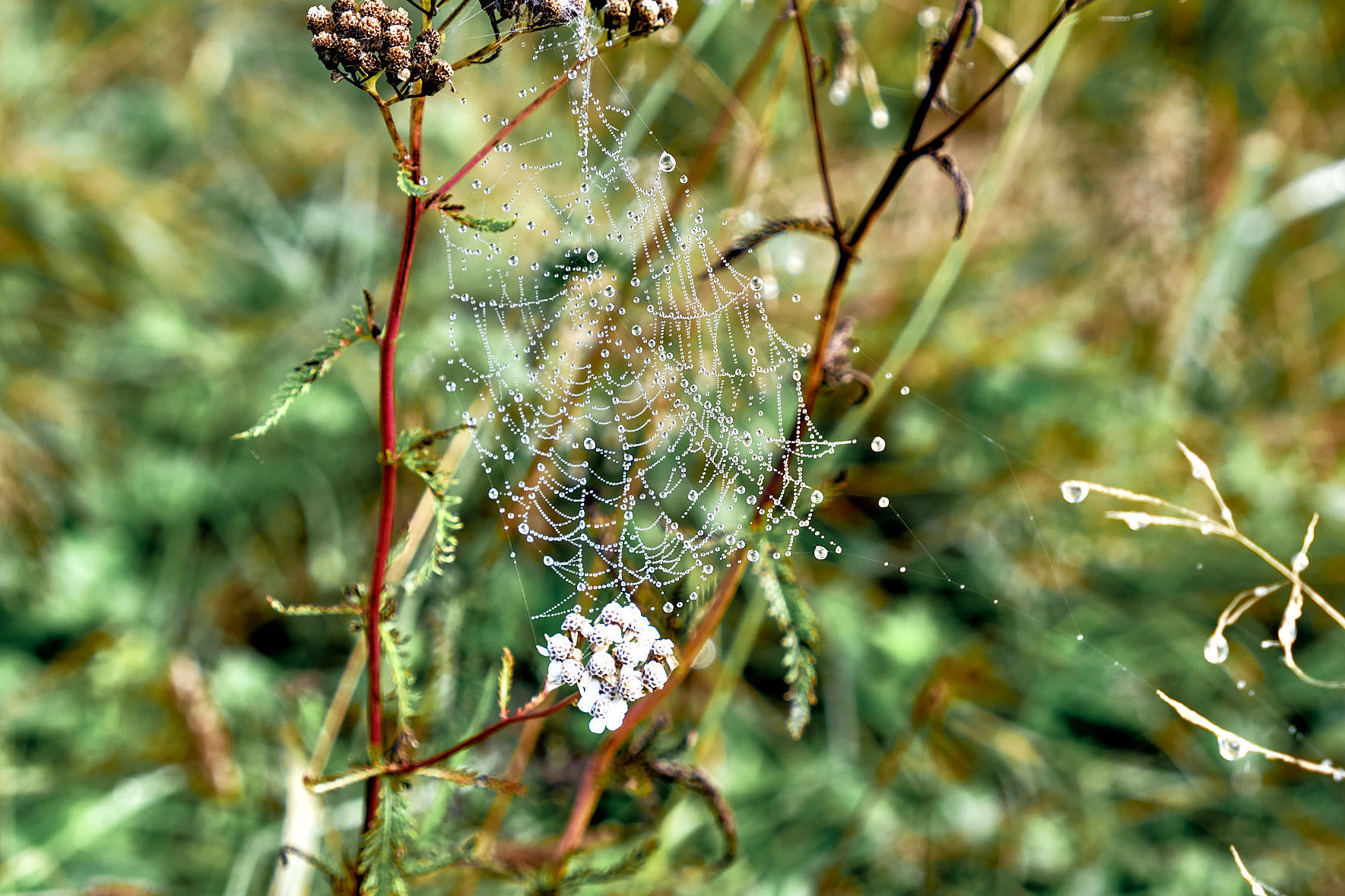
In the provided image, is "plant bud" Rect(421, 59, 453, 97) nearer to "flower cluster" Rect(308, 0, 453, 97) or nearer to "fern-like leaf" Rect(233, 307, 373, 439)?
"flower cluster" Rect(308, 0, 453, 97)

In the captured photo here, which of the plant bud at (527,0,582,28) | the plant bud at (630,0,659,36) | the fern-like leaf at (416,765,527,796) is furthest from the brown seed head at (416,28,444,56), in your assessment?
the fern-like leaf at (416,765,527,796)

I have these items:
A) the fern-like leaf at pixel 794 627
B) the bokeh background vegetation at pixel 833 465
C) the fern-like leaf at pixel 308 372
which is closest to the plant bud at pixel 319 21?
the fern-like leaf at pixel 308 372

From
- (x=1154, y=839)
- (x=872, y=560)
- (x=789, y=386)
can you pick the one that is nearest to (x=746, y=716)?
(x=872, y=560)

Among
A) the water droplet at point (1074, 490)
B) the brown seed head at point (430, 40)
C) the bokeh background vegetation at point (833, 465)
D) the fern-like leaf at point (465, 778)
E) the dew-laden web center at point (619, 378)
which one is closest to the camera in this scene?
the brown seed head at point (430, 40)

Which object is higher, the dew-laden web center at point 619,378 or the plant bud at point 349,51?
the plant bud at point 349,51

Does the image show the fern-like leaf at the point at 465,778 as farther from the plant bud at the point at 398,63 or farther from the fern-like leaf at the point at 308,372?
the plant bud at the point at 398,63

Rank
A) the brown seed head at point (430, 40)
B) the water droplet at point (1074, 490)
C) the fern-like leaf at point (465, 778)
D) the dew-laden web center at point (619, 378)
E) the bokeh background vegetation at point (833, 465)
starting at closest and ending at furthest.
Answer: the brown seed head at point (430, 40) → the fern-like leaf at point (465, 778) → the water droplet at point (1074, 490) → the dew-laden web center at point (619, 378) → the bokeh background vegetation at point (833, 465)

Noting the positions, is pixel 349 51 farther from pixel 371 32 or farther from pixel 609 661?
pixel 609 661
